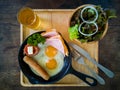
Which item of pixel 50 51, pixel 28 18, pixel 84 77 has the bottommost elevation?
pixel 84 77

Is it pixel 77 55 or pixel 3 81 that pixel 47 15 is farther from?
pixel 3 81

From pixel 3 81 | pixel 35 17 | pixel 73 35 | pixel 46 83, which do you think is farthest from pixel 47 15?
pixel 3 81

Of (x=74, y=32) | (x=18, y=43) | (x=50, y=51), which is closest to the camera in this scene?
(x=74, y=32)

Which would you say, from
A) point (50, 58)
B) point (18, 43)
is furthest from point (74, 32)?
point (18, 43)

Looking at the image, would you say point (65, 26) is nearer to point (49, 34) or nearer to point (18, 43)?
point (49, 34)

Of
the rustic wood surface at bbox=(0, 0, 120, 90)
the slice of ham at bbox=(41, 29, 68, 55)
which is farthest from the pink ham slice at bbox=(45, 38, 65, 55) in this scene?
the rustic wood surface at bbox=(0, 0, 120, 90)
